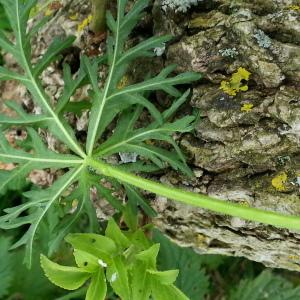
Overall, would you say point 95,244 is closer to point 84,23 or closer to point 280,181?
point 280,181

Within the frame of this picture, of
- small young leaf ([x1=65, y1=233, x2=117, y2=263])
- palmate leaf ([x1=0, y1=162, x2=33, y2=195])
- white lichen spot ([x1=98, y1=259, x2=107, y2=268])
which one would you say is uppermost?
palmate leaf ([x1=0, y1=162, x2=33, y2=195])

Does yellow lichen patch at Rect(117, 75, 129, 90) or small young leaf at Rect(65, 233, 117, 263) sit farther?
yellow lichen patch at Rect(117, 75, 129, 90)

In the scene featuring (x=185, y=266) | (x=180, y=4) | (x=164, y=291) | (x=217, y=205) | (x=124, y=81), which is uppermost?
(x=180, y=4)

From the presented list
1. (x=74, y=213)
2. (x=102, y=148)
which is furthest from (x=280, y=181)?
(x=74, y=213)

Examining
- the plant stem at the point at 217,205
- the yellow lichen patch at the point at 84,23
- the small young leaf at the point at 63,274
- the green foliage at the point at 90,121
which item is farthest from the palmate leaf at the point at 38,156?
the yellow lichen patch at the point at 84,23

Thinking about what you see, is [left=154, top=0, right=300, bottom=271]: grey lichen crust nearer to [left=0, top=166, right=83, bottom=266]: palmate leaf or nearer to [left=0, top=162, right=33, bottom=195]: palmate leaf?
[left=0, top=166, right=83, bottom=266]: palmate leaf

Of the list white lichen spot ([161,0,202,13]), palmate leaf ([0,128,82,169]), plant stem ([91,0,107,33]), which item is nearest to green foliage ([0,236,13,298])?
palmate leaf ([0,128,82,169])
